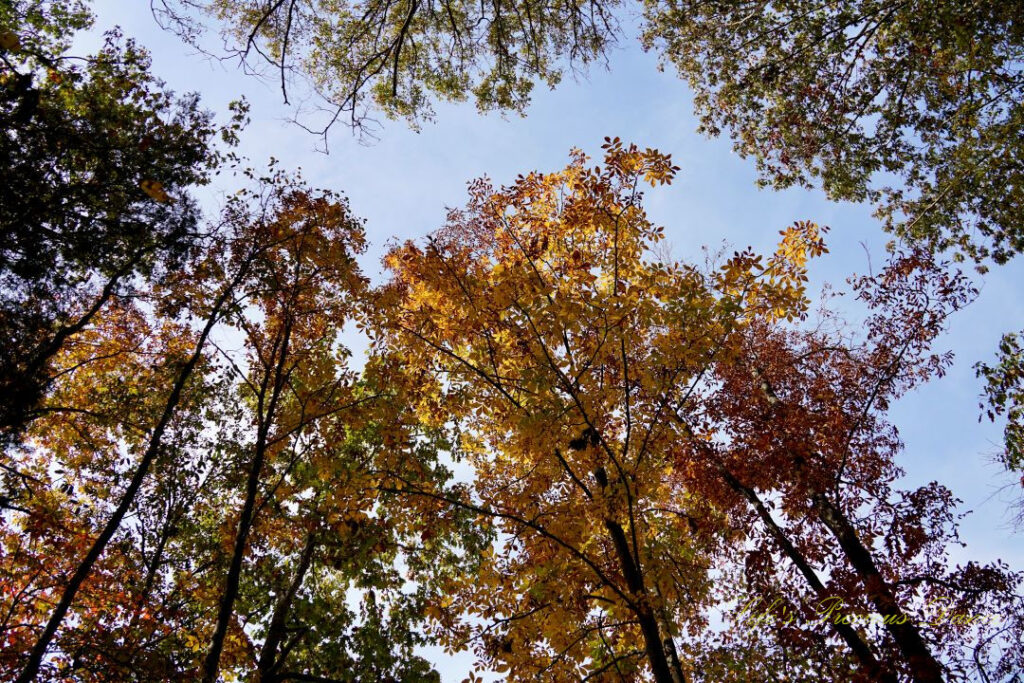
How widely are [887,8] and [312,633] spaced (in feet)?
48.8

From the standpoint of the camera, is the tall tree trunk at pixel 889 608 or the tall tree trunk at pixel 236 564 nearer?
the tall tree trunk at pixel 236 564

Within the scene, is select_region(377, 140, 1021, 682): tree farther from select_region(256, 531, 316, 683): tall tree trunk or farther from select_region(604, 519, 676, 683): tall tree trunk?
select_region(256, 531, 316, 683): tall tree trunk

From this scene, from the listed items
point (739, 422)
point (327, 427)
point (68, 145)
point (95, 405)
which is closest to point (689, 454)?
point (739, 422)

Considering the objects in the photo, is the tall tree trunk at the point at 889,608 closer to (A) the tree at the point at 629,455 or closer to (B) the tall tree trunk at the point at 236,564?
(A) the tree at the point at 629,455

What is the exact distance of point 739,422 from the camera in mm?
9750

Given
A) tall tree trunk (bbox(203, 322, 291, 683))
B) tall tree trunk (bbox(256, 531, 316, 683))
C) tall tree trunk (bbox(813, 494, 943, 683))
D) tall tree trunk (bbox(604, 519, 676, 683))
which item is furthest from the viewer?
tall tree trunk (bbox(256, 531, 316, 683))

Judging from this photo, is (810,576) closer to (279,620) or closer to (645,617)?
(645,617)

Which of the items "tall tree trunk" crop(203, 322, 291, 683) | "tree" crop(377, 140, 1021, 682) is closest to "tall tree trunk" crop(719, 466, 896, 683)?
"tree" crop(377, 140, 1021, 682)

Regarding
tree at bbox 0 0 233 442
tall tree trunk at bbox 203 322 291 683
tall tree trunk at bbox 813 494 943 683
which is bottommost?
tall tree trunk at bbox 813 494 943 683

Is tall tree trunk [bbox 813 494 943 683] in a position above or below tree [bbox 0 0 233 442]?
below

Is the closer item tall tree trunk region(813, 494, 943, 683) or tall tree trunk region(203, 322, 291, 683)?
tall tree trunk region(203, 322, 291, 683)

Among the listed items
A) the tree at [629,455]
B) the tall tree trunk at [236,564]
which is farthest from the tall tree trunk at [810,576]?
the tall tree trunk at [236,564]

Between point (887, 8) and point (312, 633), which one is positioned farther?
point (312, 633)

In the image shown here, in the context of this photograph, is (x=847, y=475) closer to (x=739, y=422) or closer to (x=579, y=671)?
(x=739, y=422)
